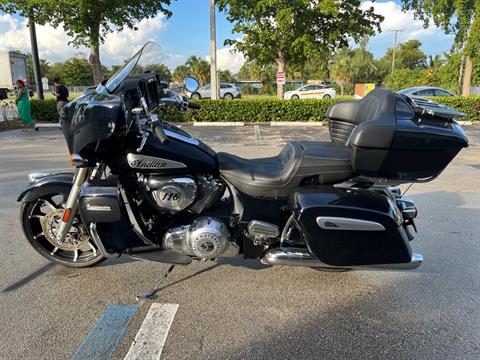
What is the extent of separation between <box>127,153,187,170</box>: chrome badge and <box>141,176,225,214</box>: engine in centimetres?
9

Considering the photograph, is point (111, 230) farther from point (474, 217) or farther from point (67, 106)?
point (474, 217)

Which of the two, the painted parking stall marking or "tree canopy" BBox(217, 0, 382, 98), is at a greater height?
"tree canopy" BBox(217, 0, 382, 98)

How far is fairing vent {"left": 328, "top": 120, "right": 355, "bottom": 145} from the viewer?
2939 mm

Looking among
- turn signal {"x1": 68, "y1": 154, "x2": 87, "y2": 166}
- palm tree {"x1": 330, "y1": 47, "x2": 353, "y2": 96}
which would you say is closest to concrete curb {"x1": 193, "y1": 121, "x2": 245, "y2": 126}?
turn signal {"x1": 68, "y1": 154, "x2": 87, "y2": 166}

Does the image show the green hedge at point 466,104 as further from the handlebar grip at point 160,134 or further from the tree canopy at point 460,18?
the handlebar grip at point 160,134

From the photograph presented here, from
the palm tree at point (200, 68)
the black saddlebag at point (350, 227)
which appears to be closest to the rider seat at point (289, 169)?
the black saddlebag at point (350, 227)

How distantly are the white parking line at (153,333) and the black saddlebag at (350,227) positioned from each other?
1.08 meters

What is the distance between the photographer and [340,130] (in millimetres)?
3016

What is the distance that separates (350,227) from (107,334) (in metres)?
1.67

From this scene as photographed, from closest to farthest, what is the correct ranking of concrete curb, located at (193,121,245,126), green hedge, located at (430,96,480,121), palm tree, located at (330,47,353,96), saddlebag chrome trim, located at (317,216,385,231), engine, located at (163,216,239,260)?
1. saddlebag chrome trim, located at (317,216,385,231)
2. engine, located at (163,216,239,260)
3. concrete curb, located at (193,121,245,126)
4. green hedge, located at (430,96,480,121)
5. palm tree, located at (330,47,353,96)

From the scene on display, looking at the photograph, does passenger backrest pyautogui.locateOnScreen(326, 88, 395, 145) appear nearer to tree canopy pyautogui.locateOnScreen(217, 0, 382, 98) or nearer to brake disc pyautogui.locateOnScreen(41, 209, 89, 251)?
brake disc pyautogui.locateOnScreen(41, 209, 89, 251)

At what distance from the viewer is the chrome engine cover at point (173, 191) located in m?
2.54

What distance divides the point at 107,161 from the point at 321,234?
1548 millimetres

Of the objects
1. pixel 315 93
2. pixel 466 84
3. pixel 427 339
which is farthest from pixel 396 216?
pixel 315 93
